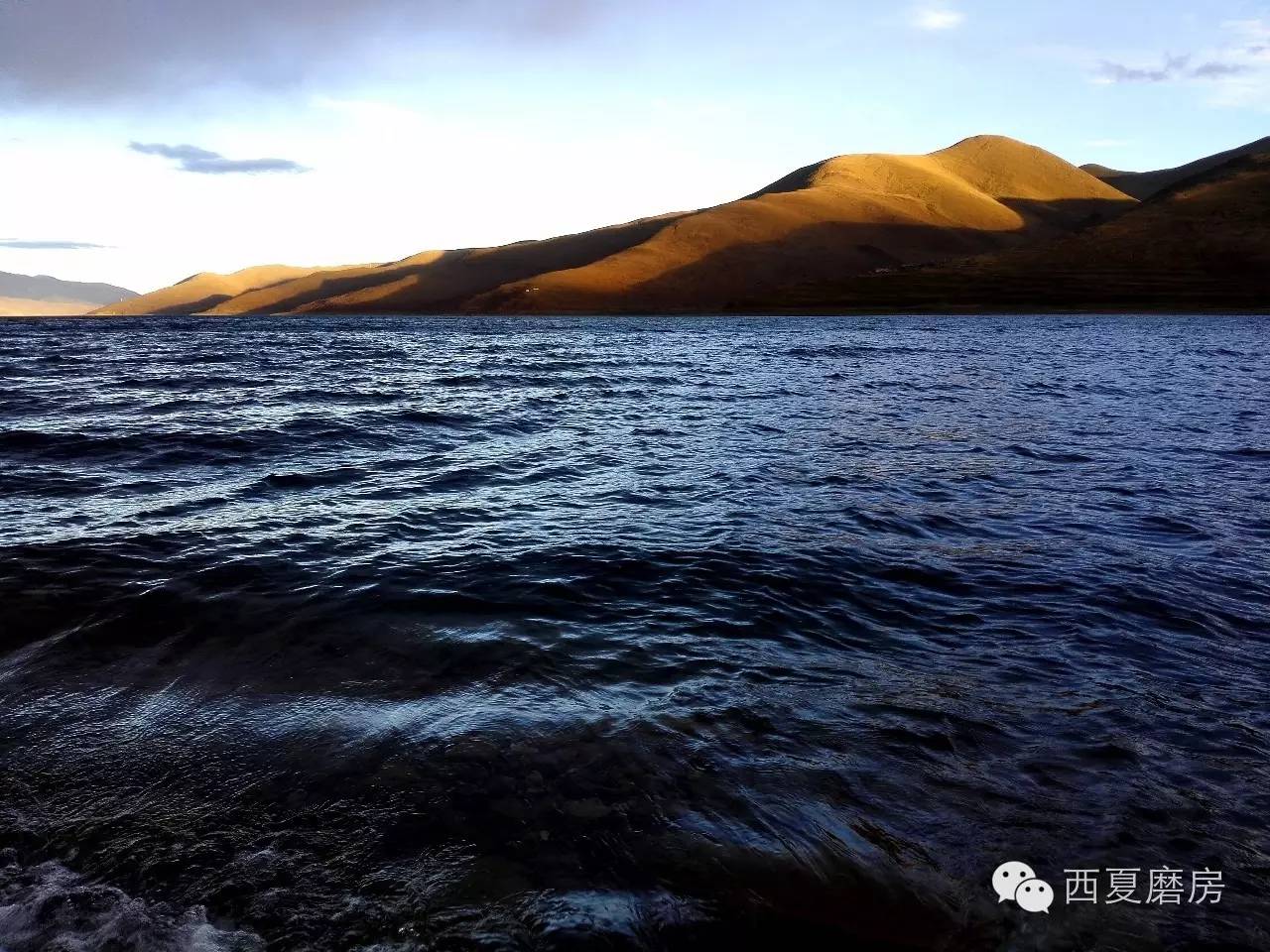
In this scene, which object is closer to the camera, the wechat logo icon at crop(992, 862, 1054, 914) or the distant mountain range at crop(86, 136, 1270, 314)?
the wechat logo icon at crop(992, 862, 1054, 914)

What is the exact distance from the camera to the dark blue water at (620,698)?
3.61 metres

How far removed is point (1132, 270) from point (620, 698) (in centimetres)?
12281

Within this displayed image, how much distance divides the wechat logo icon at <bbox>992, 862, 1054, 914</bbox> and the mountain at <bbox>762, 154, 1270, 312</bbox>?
105 meters

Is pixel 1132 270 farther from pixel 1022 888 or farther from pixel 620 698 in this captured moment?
pixel 1022 888

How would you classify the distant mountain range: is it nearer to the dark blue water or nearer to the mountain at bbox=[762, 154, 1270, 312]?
the mountain at bbox=[762, 154, 1270, 312]

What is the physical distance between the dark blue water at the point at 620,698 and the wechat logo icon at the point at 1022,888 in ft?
0.23

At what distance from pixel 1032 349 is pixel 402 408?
3906 cm

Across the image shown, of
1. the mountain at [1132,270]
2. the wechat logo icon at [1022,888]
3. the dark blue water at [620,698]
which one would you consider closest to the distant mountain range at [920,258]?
the mountain at [1132,270]

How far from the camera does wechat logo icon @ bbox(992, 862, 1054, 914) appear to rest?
3658 millimetres

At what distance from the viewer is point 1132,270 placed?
102312 mm

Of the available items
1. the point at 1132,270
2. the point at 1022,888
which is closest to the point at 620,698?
the point at 1022,888

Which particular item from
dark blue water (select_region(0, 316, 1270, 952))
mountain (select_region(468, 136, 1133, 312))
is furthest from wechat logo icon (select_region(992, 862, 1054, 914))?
mountain (select_region(468, 136, 1133, 312))

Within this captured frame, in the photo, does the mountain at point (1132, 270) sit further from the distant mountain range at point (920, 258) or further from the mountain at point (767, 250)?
the mountain at point (767, 250)

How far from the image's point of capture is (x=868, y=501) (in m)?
11.5
